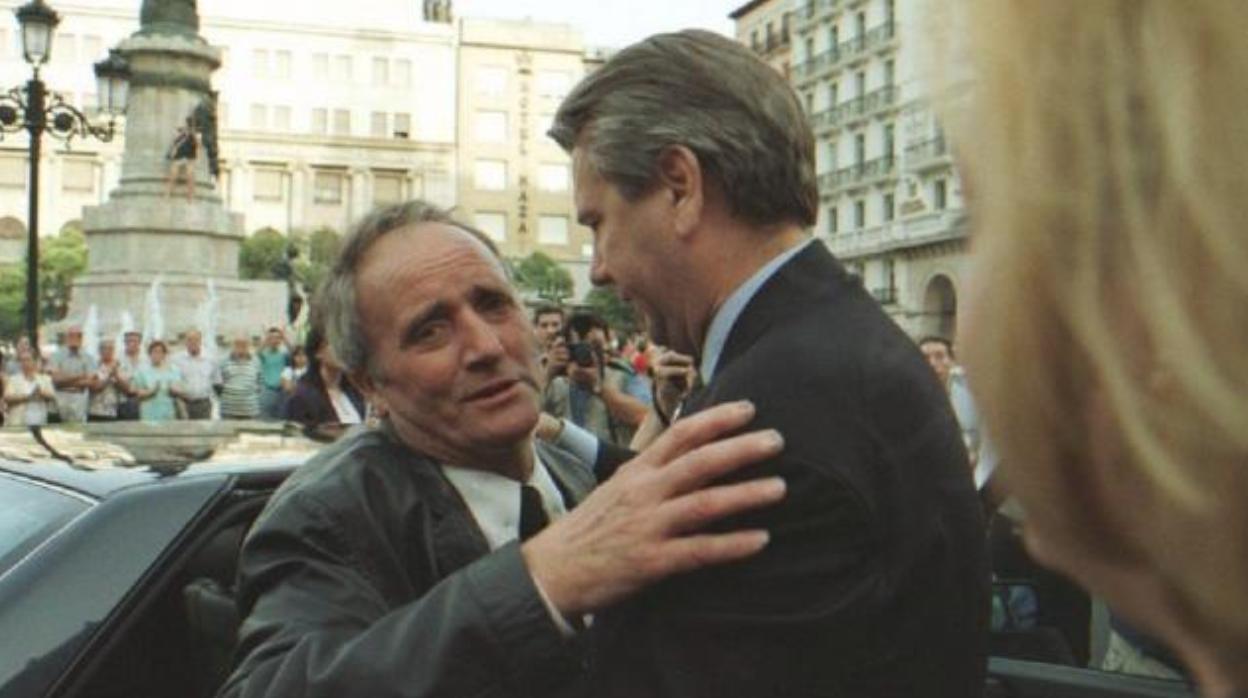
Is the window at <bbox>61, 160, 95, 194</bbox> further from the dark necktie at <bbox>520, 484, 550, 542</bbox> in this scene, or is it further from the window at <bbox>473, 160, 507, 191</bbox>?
the dark necktie at <bbox>520, 484, 550, 542</bbox>

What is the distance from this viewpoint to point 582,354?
26.9 ft

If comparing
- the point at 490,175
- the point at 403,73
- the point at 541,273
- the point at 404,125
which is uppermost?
the point at 403,73

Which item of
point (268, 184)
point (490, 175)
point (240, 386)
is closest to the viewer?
point (240, 386)

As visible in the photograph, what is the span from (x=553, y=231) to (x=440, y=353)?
3556 inches

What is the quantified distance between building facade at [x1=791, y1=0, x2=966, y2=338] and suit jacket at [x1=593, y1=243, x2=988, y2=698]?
59.0m

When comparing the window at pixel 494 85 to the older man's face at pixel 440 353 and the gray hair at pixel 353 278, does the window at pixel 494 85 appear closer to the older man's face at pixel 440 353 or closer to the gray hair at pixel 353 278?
the gray hair at pixel 353 278

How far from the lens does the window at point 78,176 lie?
269 ft

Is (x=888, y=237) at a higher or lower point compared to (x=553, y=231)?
lower

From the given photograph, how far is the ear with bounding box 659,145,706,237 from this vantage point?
5.68ft

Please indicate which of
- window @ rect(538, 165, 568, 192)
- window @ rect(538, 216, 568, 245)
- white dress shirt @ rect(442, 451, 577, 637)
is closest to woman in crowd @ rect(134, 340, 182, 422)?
white dress shirt @ rect(442, 451, 577, 637)

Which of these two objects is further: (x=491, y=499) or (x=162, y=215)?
(x=162, y=215)

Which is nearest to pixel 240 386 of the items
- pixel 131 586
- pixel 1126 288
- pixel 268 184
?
pixel 131 586

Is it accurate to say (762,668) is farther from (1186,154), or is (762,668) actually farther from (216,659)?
(216,659)

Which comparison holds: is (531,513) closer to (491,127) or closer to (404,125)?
(404,125)
